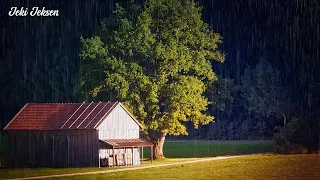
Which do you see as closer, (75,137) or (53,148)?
(75,137)

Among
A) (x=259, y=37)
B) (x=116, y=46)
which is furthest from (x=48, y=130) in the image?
(x=259, y=37)

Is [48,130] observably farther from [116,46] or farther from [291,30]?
[291,30]

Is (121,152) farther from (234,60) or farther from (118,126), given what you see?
(234,60)

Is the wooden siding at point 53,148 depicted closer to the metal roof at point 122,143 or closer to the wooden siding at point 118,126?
the metal roof at point 122,143

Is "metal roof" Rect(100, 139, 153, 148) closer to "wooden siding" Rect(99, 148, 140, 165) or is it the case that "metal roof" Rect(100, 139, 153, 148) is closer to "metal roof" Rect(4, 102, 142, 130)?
"wooden siding" Rect(99, 148, 140, 165)

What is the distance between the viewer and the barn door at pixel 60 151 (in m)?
69.0

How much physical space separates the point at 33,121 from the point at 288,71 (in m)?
50.7

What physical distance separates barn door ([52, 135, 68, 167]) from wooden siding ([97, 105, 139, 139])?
3.10 metres

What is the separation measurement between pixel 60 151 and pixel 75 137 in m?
1.73

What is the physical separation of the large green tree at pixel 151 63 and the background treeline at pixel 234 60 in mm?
7081

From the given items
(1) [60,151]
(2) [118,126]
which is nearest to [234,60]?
(2) [118,126]

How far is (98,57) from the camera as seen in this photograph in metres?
78.8

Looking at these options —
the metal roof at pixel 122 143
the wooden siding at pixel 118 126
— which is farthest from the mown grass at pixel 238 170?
the wooden siding at pixel 118 126

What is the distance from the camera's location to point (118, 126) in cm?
7131
